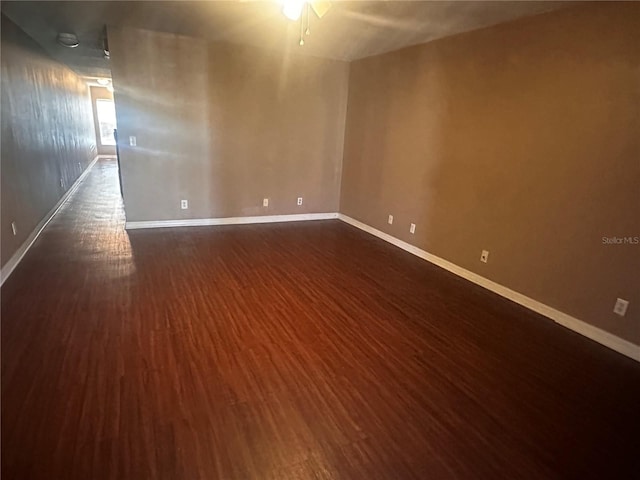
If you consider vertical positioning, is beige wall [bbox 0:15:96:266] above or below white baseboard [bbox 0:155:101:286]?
above

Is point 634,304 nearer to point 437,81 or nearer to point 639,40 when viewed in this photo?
point 639,40

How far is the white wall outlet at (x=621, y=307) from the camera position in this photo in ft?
8.62

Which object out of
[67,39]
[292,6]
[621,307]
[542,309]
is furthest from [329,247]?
[67,39]

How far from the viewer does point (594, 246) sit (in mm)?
2771

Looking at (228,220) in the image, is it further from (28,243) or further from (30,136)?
(30,136)

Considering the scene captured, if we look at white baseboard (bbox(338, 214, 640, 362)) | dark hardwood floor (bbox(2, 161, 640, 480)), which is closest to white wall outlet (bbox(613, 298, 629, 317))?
white baseboard (bbox(338, 214, 640, 362))

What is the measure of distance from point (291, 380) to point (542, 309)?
228 cm

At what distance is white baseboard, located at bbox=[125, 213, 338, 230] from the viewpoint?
16.2ft

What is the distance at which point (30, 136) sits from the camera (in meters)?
4.29

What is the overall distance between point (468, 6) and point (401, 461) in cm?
334

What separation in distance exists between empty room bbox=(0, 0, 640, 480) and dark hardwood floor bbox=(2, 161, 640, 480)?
15 mm

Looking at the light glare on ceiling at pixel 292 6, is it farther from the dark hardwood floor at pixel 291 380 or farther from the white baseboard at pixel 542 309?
the white baseboard at pixel 542 309

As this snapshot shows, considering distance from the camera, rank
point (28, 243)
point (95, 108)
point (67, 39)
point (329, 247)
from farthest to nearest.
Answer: point (95, 108), point (329, 247), point (67, 39), point (28, 243)

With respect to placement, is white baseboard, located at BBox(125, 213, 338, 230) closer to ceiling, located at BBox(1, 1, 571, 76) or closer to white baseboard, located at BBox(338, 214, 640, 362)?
white baseboard, located at BBox(338, 214, 640, 362)
